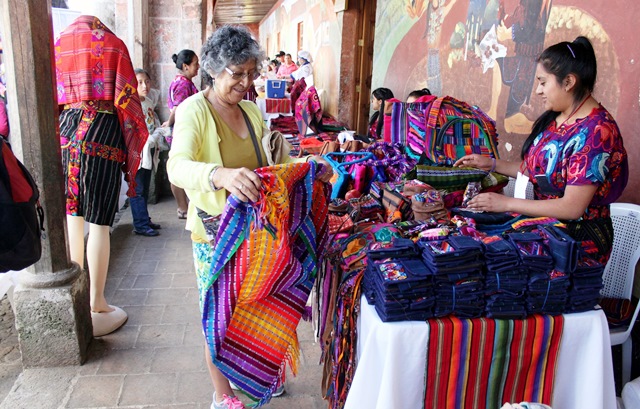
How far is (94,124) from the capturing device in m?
3.17

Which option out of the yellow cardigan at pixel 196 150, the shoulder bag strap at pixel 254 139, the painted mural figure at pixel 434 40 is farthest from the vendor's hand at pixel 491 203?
the painted mural figure at pixel 434 40

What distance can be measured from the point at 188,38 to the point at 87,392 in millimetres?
5552

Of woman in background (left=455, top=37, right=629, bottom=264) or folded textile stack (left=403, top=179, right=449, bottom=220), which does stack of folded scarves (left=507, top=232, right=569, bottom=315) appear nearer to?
woman in background (left=455, top=37, right=629, bottom=264)

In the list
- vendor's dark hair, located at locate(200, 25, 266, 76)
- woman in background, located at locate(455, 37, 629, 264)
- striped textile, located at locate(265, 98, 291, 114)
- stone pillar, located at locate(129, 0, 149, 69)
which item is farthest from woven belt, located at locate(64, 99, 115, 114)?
striped textile, located at locate(265, 98, 291, 114)

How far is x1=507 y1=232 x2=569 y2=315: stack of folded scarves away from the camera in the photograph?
5.89 ft

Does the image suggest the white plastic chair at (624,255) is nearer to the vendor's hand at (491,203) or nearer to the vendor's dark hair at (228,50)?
the vendor's hand at (491,203)

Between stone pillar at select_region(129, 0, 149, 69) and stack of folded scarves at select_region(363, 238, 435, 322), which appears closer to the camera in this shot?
stack of folded scarves at select_region(363, 238, 435, 322)

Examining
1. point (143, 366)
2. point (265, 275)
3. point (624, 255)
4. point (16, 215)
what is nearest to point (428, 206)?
point (265, 275)

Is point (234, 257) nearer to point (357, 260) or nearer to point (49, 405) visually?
point (357, 260)

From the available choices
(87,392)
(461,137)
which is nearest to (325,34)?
(461,137)

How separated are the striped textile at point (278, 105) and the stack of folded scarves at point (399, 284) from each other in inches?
226

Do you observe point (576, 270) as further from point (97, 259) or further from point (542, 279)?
point (97, 259)

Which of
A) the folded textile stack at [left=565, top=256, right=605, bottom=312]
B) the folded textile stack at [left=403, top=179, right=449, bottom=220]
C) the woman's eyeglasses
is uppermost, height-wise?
the woman's eyeglasses

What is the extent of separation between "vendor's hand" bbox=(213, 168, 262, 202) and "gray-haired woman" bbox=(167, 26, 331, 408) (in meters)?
0.04
